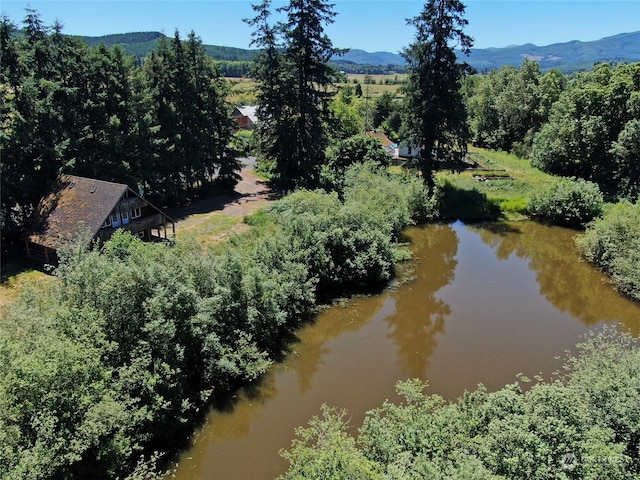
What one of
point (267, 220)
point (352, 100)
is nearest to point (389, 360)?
point (267, 220)

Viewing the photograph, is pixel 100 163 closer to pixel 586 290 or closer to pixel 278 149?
pixel 278 149

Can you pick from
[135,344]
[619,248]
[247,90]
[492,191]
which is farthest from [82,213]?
[492,191]

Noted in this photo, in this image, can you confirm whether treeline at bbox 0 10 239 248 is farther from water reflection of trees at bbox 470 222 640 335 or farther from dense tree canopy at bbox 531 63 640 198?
dense tree canopy at bbox 531 63 640 198

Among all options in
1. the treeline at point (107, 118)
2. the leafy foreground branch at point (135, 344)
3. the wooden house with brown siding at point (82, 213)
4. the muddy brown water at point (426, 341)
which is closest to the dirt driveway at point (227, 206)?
the treeline at point (107, 118)

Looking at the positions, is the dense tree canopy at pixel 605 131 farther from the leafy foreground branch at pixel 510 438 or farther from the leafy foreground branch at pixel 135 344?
the leafy foreground branch at pixel 510 438

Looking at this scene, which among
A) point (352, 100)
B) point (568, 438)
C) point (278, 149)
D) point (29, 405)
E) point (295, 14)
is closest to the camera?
point (568, 438)
